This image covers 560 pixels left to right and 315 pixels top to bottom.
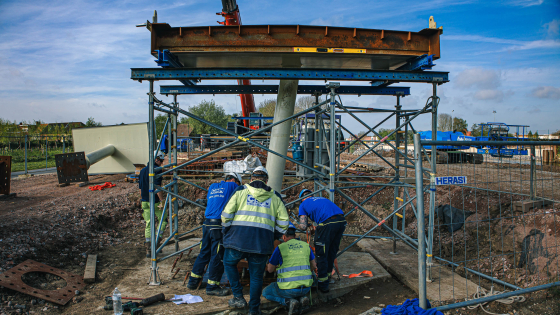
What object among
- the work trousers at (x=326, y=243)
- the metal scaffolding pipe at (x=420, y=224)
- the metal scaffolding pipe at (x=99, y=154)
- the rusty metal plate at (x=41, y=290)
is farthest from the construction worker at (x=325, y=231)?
the metal scaffolding pipe at (x=99, y=154)

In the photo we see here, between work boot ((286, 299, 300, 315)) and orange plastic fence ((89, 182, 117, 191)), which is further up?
orange plastic fence ((89, 182, 117, 191))

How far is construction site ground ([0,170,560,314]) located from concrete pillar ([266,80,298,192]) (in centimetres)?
242

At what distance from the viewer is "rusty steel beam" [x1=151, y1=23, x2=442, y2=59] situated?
17.1 feet

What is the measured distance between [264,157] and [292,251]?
9642 millimetres

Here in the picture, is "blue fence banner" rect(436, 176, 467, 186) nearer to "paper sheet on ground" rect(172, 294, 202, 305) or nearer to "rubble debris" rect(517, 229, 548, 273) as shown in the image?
"rubble debris" rect(517, 229, 548, 273)

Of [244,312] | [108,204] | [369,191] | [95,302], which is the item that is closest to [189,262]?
[95,302]

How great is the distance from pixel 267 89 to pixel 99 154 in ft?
31.3

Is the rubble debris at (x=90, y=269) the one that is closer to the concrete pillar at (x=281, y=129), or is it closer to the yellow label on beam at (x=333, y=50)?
the concrete pillar at (x=281, y=129)

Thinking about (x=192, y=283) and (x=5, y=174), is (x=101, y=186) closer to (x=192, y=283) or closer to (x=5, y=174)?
(x=5, y=174)

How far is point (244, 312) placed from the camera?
13.6 ft

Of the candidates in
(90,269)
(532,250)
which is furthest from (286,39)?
(532,250)

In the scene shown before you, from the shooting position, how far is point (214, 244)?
461cm

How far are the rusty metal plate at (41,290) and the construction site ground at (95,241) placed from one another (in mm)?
86

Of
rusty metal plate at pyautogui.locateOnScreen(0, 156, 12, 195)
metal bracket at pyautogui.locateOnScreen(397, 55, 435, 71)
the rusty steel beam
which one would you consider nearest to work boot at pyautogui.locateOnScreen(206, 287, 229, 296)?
the rusty steel beam
